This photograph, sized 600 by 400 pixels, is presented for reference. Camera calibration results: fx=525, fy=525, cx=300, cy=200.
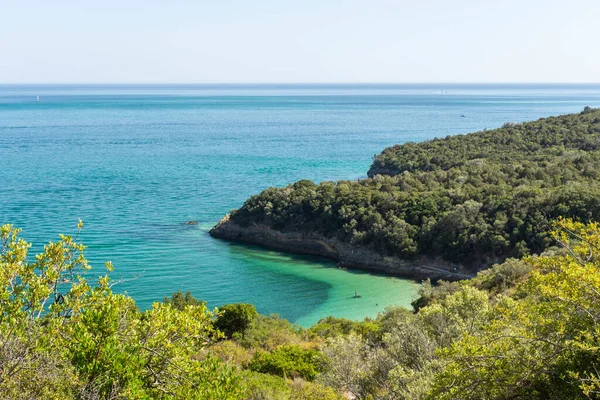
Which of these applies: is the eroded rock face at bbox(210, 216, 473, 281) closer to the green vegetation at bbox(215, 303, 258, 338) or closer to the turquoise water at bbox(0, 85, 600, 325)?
the turquoise water at bbox(0, 85, 600, 325)

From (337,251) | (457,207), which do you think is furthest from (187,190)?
(457,207)

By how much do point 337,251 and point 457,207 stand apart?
1032 cm

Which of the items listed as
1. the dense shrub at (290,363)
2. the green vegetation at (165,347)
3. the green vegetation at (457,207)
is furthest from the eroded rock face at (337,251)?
the green vegetation at (165,347)

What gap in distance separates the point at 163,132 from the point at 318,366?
382 ft

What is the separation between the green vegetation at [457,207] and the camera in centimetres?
3809

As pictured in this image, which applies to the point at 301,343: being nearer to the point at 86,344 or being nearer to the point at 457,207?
the point at 86,344

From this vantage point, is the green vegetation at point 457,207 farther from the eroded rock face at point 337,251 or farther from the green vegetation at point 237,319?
the green vegetation at point 237,319

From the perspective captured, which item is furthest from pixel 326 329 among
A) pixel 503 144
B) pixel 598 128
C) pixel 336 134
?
pixel 336 134

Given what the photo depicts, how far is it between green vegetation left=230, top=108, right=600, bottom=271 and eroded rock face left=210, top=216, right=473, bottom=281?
0.66m

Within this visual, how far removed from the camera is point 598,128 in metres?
69.5

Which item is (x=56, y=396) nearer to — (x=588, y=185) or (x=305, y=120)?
(x=588, y=185)

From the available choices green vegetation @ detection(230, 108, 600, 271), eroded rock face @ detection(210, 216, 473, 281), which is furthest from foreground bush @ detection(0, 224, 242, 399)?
eroded rock face @ detection(210, 216, 473, 281)

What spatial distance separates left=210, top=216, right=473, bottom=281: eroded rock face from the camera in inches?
1528

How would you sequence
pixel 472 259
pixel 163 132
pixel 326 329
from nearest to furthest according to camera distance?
pixel 326 329, pixel 472 259, pixel 163 132
